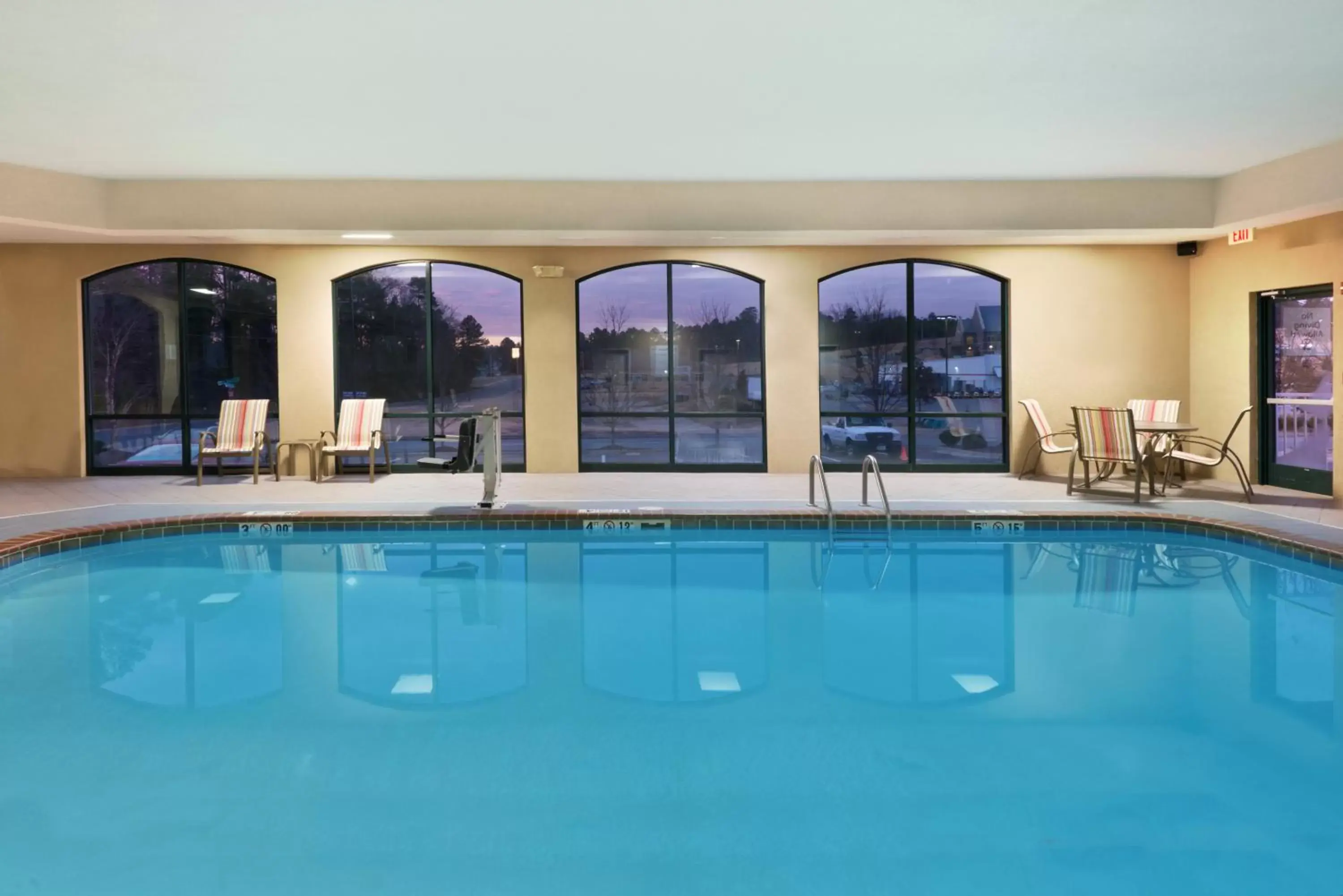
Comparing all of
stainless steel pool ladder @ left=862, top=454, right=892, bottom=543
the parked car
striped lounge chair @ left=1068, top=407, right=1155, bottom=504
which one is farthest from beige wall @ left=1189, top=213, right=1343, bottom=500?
stainless steel pool ladder @ left=862, top=454, right=892, bottom=543

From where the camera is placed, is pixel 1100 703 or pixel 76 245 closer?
pixel 1100 703

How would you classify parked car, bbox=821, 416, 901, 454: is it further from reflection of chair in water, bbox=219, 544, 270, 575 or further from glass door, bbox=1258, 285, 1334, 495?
reflection of chair in water, bbox=219, 544, 270, 575

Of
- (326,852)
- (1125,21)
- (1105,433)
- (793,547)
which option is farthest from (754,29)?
(1105,433)

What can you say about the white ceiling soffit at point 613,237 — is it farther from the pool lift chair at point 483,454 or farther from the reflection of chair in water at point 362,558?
the reflection of chair in water at point 362,558

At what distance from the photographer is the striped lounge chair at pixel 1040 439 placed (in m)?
9.93

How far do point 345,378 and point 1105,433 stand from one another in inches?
305

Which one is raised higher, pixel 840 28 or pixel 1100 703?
pixel 840 28

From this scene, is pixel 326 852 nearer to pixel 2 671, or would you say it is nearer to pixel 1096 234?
pixel 2 671

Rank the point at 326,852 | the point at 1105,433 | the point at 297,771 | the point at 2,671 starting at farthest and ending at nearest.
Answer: the point at 1105,433 < the point at 2,671 < the point at 297,771 < the point at 326,852

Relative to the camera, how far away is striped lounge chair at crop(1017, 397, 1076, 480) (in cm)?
993

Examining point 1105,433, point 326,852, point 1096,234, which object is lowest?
point 326,852

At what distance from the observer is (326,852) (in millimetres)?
2881

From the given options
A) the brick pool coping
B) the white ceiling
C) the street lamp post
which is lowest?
the brick pool coping

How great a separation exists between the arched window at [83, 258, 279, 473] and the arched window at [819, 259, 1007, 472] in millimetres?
6233
